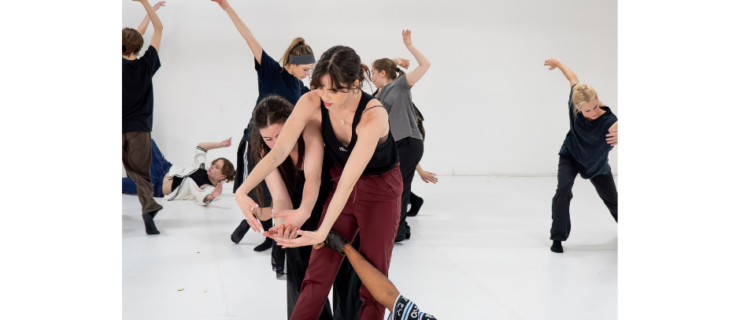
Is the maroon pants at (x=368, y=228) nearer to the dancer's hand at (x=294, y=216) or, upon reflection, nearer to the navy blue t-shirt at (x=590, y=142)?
the dancer's hand at (x=294, y=216)

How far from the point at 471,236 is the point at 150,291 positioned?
2174mm

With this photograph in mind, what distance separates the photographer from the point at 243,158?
2123mm

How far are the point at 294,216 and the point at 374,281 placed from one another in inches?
12.7

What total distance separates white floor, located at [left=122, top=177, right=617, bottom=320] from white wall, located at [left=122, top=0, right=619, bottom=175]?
166 centimetres

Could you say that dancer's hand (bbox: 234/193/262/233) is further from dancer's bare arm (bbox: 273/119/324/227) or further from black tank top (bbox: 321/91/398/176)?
black tank top (bbox: 321/91/398/176)

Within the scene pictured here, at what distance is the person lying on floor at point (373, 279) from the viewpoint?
164 centimetres

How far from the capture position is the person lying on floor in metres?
1.64

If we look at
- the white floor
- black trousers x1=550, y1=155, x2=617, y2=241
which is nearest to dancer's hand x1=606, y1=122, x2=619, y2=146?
black trousers x1=550, y1=155, x2=617, y2=241

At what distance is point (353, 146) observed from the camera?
1728 millimetres

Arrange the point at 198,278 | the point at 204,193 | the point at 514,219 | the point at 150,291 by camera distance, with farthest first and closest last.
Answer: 1. the point at 204,193
2. the point at 514,219
3. the point at 198,278
4. the point at 150,291

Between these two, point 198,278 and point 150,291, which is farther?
point 198,278
